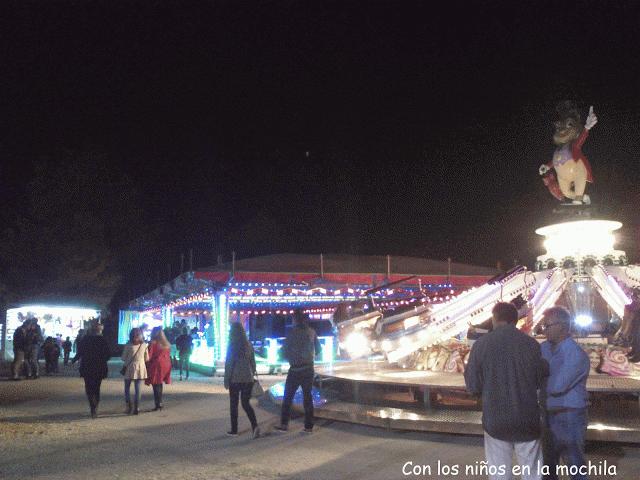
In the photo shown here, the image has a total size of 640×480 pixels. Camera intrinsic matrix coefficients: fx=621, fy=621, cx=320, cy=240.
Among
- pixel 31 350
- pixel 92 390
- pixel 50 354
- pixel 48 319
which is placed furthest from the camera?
pixel 48 319

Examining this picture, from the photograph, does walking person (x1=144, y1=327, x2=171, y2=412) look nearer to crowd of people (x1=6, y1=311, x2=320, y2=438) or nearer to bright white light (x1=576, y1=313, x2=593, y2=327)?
crowd of people (x1=6, y1=311, x2=320, y2=438)

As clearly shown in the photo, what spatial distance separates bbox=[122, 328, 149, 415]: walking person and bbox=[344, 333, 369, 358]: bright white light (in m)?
4.15

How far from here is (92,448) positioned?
8156mm

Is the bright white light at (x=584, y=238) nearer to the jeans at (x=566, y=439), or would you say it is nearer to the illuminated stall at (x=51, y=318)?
the jeans at (x=566, y=439)

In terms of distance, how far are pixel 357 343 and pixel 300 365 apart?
453 cm

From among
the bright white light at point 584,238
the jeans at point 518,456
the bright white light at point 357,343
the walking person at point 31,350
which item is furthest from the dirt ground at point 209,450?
the walking person at point 31,350

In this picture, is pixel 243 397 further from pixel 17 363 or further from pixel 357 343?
pixel 17 363

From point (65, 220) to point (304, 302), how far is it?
16.6 metres

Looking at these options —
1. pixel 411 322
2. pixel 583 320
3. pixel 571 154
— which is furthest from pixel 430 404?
pixel 571 154

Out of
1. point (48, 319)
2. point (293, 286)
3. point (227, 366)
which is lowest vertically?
Result: point (227, 366)

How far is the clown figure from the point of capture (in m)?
12.6

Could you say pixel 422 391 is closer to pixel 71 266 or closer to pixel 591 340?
pixel 591 340

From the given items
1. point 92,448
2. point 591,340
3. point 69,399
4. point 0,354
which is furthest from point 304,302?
point 92,448

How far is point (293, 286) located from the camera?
68.9 feet
